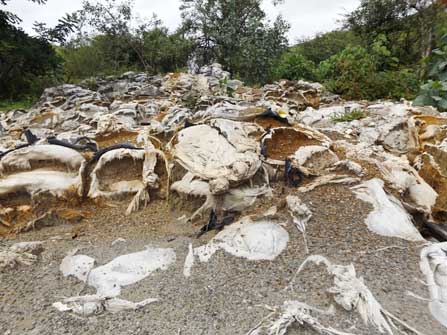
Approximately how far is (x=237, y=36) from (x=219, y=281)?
10.2 metres

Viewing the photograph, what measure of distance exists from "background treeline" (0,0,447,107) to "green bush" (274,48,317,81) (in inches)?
1.2

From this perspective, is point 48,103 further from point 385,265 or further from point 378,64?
point 378,64

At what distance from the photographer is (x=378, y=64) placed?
797cm

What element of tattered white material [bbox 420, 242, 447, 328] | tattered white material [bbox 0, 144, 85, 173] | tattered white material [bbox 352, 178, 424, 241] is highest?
tattered white material [bbox 0, 144, 85, 173]

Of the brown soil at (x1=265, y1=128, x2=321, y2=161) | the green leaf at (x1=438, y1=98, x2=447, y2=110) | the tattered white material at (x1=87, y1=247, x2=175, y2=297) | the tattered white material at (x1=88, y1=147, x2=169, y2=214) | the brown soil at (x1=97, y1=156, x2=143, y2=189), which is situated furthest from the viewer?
the green leaf at (x1=438, y1=98, x2=447, y2=110)

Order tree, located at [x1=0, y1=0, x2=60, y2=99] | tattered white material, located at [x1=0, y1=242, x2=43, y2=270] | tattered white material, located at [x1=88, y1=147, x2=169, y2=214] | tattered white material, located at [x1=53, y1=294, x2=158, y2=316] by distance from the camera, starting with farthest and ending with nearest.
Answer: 1. tree, located at [x1=0, y1=0, x2=60, y2=99]
2. tattered white material, located at [x1=88, y1=147, x2=169, y2=214]
3. tattered white material, located at [x1=0, y1=242, x2=43, y2=270]
4. tattered white material, located at [x1=53, y1=294, x2=158, y2=316]

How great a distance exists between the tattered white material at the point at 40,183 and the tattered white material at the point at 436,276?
2.16m

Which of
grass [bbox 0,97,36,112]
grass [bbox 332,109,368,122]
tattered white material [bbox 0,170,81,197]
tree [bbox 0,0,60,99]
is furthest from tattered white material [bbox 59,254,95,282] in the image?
tree [bbox 0,0,60,99]

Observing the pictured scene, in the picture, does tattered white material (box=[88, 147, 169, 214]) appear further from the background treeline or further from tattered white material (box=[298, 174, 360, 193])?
the background treeline

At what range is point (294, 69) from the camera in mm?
9570

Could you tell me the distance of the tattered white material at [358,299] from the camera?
3.86 feet

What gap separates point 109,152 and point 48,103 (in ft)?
16.4

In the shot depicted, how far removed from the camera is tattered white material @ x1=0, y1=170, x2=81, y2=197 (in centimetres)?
212

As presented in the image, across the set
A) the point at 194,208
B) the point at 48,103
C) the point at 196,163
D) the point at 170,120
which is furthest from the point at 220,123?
the point at 48,103
